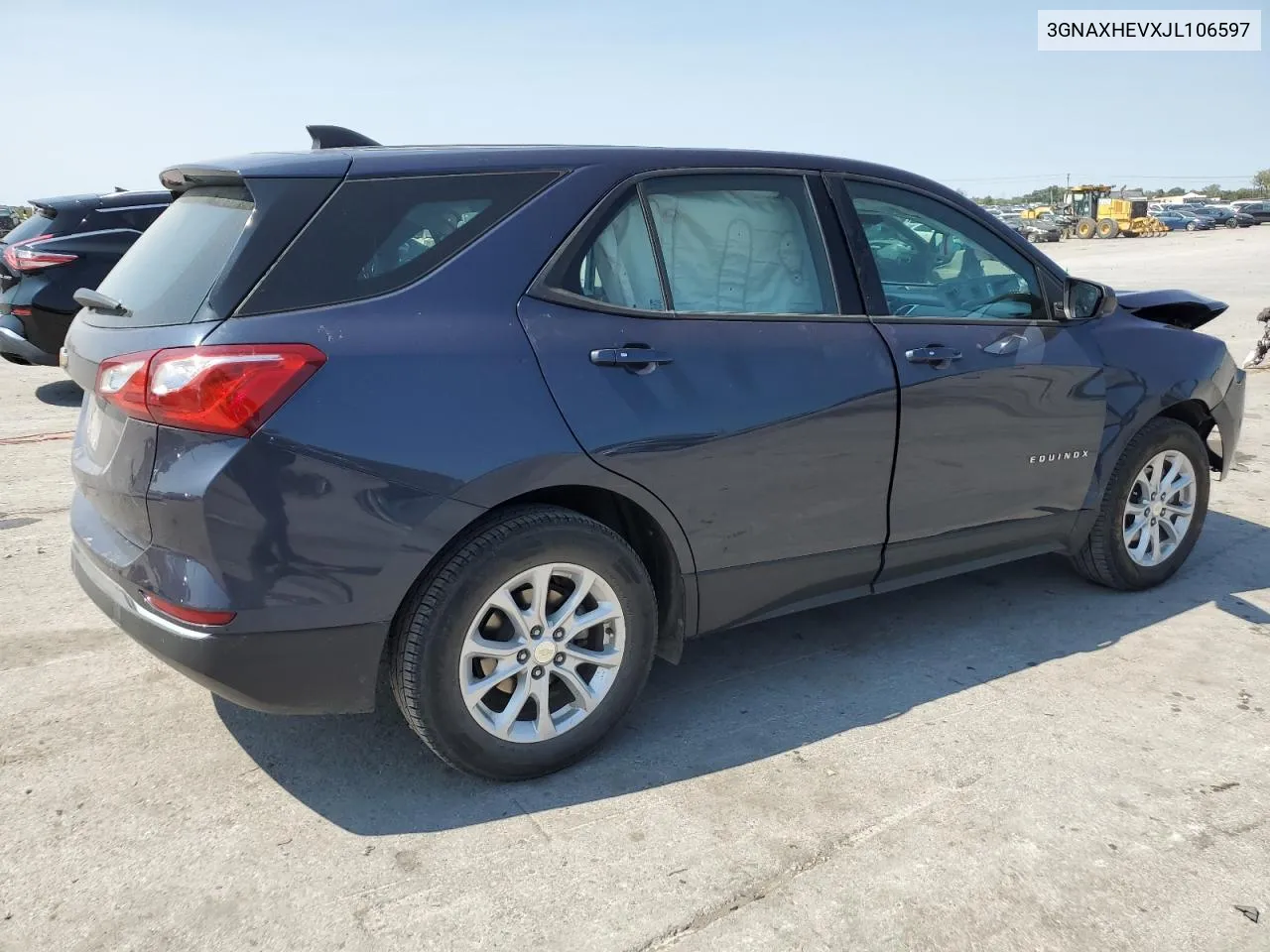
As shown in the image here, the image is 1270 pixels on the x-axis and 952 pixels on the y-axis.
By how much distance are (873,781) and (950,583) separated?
1902 millimetres

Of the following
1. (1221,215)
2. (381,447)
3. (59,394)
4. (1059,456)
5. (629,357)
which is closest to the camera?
(381,447)

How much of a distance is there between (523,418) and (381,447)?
39 centimetres

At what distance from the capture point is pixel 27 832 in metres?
2.79

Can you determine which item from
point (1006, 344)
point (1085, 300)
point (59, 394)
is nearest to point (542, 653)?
point (1006, 344)

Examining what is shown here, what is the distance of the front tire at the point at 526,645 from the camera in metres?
2.83

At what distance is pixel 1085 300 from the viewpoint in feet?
13.9

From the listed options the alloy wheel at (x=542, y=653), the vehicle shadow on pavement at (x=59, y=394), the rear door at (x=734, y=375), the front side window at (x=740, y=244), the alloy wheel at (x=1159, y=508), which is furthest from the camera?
the vehicle shadow on pavement at (x=59, y=394)

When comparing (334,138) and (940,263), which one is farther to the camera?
(940,263)

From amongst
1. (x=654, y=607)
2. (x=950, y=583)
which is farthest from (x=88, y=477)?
(x=950, y=583)

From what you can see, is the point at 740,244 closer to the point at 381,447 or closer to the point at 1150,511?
the point at 381,447

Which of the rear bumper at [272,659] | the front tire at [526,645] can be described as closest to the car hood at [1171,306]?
the front tire at [526,645]

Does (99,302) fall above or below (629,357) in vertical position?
above

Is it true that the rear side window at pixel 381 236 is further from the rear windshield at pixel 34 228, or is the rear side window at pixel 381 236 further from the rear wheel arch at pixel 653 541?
the rear windshield at pixel 34 228

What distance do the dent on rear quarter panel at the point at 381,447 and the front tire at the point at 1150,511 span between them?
2.66 metres
